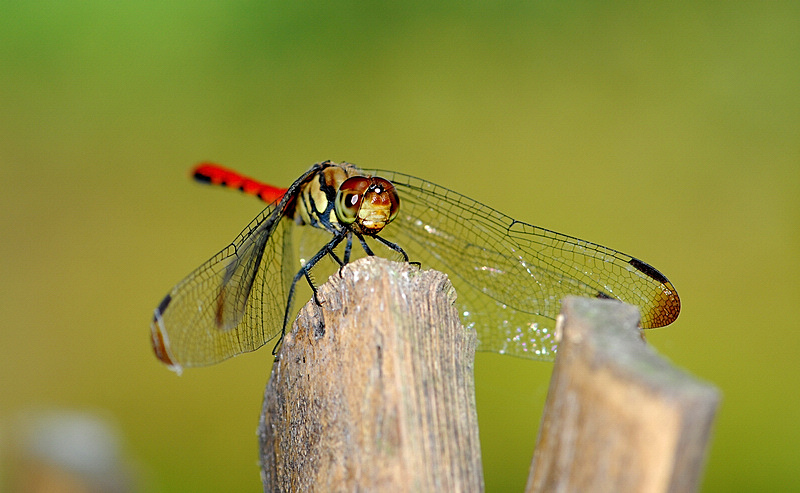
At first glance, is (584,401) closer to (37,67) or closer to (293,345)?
(293,345)

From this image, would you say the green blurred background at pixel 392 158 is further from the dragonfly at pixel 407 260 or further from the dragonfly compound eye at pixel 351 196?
the dragonfly compound eye at pixel 351 196

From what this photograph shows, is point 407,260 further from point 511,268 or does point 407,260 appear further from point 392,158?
point 392,158

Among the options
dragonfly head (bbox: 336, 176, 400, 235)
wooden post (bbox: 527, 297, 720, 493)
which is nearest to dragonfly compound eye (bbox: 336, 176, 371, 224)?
dragonfly head (bbox: 336, 176, 400, 235)

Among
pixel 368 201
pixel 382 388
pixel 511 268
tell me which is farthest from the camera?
pixel 511 268

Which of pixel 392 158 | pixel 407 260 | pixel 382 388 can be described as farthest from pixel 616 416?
pixel 392 158

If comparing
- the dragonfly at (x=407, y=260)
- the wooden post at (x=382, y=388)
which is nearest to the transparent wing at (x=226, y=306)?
the dragonfly at (x=407, y=260)

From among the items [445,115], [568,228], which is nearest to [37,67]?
[445,115]
